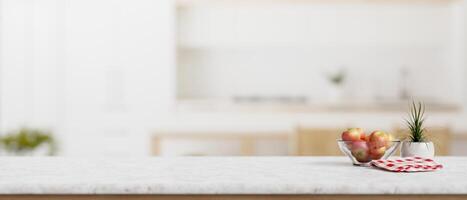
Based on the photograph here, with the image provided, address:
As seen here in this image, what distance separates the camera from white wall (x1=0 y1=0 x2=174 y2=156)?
6.52 meters

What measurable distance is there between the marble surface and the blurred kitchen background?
12.6ft

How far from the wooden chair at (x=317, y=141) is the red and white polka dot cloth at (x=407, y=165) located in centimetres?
237

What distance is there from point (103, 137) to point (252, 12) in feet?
5.93

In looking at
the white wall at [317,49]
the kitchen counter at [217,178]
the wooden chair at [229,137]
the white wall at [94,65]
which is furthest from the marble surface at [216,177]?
the white wall at [317,49]

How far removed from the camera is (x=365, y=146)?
2.14m

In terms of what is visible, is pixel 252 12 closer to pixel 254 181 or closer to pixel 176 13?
pixel 176 13

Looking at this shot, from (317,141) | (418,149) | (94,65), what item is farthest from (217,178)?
(94,65)

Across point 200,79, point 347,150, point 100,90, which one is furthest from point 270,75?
point 347,150

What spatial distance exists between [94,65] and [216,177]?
4869 mm

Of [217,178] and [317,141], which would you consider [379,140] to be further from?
[317,141]

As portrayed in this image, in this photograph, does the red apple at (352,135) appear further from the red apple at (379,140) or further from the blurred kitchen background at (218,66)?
the blurred kitchen background at (218,66)

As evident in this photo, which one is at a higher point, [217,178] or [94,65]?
[94,65]

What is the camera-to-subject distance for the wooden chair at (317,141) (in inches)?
177

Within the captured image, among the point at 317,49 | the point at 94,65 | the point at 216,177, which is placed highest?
the point at 317,49
